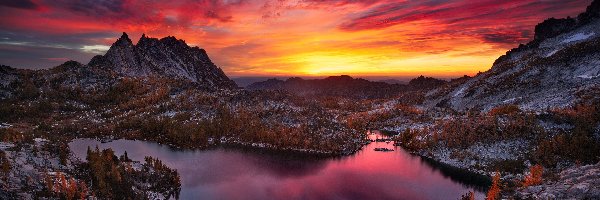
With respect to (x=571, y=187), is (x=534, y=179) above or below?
below

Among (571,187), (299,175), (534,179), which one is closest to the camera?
(571,187)

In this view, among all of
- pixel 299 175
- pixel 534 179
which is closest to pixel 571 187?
pixel 534 179

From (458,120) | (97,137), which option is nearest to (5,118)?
(97,137)

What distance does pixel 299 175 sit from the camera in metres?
97.3

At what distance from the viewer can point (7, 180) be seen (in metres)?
57.9

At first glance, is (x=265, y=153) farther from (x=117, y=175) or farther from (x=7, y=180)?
(x=7, y=180)

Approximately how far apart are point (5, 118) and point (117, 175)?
147238 millimetres

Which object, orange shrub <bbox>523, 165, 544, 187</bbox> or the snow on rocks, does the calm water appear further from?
the snow on rocks

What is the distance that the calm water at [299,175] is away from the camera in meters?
81.1

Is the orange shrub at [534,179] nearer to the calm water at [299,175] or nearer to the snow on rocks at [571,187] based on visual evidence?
the snow on rocks at [571,187]

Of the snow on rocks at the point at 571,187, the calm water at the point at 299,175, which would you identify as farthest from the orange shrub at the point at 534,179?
the calm water at the point at 299,175

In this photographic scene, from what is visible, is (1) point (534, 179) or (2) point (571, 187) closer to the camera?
(2) point (571, 187)

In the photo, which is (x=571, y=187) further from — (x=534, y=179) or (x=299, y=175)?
(x=299, y=175)

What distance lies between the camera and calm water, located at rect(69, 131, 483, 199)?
8106cm
